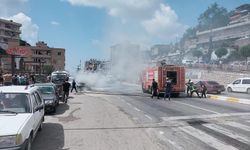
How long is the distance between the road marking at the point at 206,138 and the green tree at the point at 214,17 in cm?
16549

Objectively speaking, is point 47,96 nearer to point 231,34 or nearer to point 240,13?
point 231,34

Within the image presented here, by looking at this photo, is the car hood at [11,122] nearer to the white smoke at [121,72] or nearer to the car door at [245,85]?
the car door at [245,85]

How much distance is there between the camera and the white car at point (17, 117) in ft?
22.8

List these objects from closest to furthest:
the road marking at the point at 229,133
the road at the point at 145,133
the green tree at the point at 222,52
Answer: the road at the point at 145,133, the road marking at the point at 229,133, the green tree at the point at 222,52

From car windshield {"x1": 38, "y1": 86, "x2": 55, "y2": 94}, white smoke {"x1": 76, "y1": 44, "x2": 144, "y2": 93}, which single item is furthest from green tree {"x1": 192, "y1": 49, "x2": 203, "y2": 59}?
car windshield {"x1": 38, "y1": 86, "x2": 55, "y2": 94}

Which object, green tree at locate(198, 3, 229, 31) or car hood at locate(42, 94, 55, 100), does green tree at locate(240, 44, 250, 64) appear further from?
car hood at locate(42, 94, 55, 100)

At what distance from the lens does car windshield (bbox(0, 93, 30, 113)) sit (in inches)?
353

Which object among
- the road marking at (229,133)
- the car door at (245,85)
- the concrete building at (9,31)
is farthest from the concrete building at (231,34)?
the road marking at (229,133)

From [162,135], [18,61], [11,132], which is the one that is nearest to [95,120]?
[162,135]

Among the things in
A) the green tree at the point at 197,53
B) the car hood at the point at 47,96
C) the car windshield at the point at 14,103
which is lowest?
the car hood at the point at 47,96

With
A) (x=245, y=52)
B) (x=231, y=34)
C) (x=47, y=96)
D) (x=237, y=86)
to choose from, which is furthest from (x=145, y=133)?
(x=231, y=34)

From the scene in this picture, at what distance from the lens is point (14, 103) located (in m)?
9.20

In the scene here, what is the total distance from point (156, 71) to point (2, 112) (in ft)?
77.3

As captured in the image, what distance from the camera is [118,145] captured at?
30.7ft
